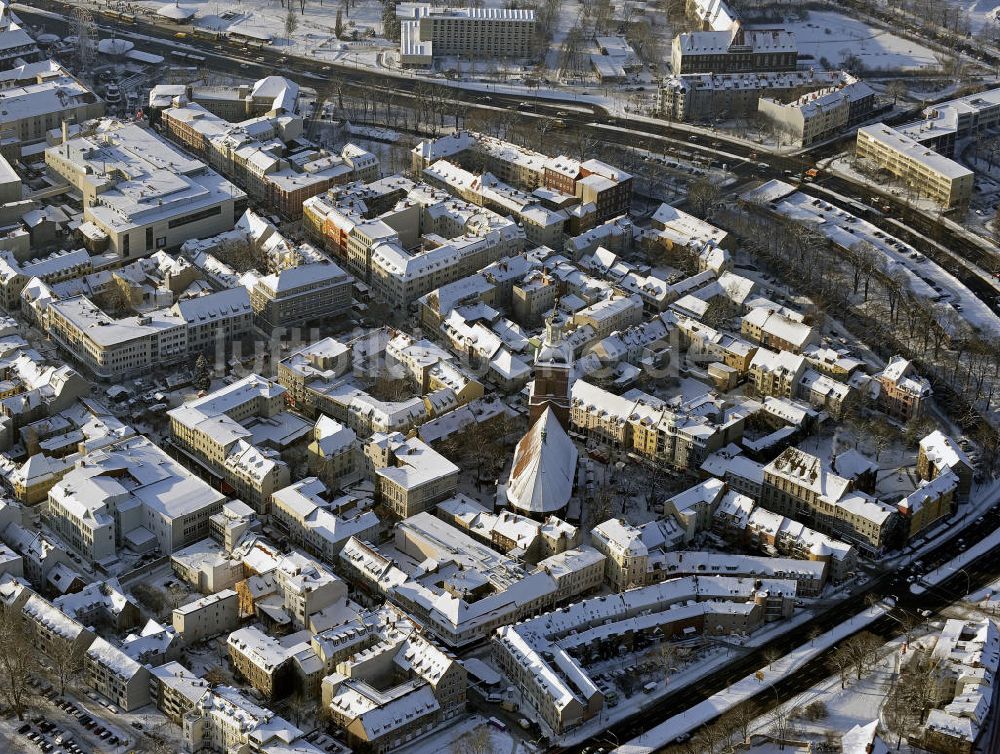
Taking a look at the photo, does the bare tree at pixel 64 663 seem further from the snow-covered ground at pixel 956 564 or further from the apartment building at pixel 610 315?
the snow-covered ground at pixel 956 564

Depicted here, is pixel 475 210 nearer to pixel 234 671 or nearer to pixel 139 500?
pixel 139 500

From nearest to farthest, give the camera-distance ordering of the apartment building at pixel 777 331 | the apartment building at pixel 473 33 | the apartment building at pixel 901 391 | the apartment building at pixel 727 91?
the apartment building at pixel 901 391
the apartment building at pixel 777 331
the apartment building at pixel 727 91
the apartment building at pixel 473 33

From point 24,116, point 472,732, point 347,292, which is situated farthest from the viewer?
point 24,116

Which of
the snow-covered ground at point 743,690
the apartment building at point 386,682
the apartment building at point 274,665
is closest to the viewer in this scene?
the apartment building at point 386,682

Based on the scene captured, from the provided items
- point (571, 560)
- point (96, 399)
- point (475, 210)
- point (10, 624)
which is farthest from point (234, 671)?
point (475, 210)

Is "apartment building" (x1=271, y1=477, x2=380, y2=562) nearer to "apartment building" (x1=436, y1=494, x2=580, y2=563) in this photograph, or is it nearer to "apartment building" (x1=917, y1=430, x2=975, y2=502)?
"apartment building" (x1=436, y1=494, x2=580, y2=563)

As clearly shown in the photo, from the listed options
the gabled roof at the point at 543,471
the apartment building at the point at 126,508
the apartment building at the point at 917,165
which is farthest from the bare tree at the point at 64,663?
the apartment building at the point at 917,165
